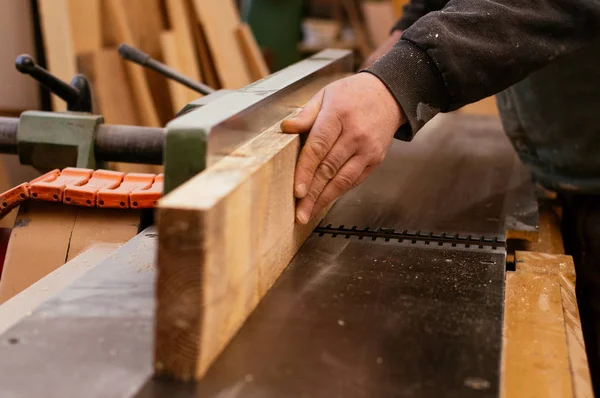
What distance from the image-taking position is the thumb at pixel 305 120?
1090 millimetres

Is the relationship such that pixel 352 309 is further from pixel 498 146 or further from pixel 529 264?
pixel 498 146

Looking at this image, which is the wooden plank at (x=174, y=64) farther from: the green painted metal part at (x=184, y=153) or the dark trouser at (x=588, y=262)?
the green painted metal part at (x=184, y=153)

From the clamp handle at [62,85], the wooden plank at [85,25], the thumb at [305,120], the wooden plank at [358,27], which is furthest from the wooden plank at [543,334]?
the wooden plank at [358,27]

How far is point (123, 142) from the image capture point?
149 cm

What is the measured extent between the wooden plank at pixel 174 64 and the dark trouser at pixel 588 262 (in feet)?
5.81

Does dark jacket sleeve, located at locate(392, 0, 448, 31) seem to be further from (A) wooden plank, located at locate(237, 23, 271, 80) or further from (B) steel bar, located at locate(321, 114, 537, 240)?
(A) wooden plank, located at locate(237, 23, 271, 80)

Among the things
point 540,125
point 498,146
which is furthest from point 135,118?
point 540,125

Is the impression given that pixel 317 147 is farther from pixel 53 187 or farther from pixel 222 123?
pixel 53 187

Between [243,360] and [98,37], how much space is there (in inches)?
87.7

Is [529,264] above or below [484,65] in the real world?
below

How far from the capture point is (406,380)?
0.78 m

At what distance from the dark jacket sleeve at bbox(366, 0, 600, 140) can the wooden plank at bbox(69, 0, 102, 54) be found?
6.10 ft

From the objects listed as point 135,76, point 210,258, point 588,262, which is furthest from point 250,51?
point 210,258

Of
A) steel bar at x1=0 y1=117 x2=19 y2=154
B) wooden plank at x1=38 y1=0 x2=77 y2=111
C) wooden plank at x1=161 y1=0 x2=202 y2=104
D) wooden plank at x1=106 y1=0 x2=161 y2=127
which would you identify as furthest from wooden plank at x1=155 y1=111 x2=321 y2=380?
wooden plank at x1=161 y1=0 x2=202 y2=104
